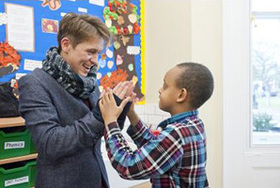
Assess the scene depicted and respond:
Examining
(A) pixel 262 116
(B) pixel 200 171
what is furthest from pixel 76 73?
(A) pixel 262 116

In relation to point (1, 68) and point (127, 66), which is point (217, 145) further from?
point (1, 68)

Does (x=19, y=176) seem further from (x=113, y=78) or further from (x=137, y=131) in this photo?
(x=113, y=78)

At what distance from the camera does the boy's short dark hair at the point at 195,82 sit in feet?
3.63

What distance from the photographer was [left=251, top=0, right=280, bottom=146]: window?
2.52 meters

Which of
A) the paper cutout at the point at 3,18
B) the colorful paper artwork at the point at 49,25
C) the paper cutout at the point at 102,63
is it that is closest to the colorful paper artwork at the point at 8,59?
the paper cutout at the point at 3,18

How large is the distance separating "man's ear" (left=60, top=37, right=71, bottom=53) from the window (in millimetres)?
1838

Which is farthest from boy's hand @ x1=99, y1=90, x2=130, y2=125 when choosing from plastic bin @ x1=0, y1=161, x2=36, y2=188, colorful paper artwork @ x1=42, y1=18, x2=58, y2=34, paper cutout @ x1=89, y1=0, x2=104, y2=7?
paper cutout @ x1=89, y1=0, x2=104, y2=7

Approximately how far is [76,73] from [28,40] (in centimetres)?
100

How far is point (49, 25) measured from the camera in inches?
81.7

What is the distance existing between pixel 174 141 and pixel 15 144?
89cm

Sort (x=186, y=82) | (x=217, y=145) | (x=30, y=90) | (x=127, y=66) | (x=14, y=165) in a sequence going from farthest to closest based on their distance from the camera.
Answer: (x=127, y=66) < (x=217, y=145) < (x=14, y=165) < (x=186, y=82) < (x=30, y=90)

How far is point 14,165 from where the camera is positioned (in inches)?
61.9

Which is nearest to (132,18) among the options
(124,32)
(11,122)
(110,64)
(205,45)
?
(124,32)

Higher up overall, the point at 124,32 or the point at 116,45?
the point at 124,32
